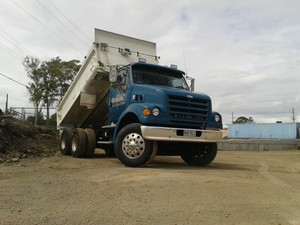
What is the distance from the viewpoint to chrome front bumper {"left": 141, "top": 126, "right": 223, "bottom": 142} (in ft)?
30.4

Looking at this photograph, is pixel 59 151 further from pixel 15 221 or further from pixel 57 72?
pixel 57 72

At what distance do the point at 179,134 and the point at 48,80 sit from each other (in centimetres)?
3179

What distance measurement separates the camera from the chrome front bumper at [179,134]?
9.26 meters

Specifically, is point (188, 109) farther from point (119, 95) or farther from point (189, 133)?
point (119, 95)

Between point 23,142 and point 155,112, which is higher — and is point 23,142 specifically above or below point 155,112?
below

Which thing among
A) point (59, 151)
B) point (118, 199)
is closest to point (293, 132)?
point (59, 151)

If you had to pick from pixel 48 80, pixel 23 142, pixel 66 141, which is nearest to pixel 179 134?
pixel 66 141

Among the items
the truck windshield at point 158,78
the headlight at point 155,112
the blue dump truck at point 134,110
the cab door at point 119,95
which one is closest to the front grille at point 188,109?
the blue dump truck at point 134,110

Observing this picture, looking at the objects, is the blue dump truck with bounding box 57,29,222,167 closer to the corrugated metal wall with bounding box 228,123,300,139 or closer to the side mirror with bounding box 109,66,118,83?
the side mirror with bounding box 109,66,118,83

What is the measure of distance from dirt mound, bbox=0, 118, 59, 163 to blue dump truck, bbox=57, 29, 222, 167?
100cm

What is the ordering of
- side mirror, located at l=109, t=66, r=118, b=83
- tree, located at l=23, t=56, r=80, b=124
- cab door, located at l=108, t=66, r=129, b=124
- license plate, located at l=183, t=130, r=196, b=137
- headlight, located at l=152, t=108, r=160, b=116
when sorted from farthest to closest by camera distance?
1. tree, located at l=23, t=56, r=80, b=124
2. cab door, located at l=108, t=66, r=129, b=124
3. side mirror, located at l=109, t=66, r=118, b=83
4. license plate, located at l=183, t=130, r=196, b=137
5. headlight, located at l=152, t=108, r=160, b=116

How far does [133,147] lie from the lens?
31.4 feet

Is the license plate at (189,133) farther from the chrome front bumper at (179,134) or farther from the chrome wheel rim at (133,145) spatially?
the chrome wheel rim at (133,145)

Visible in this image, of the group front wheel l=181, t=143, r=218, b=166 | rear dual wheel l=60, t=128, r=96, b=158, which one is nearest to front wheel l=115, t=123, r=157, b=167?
front wheel l=181, t=143, r=218, b=166
